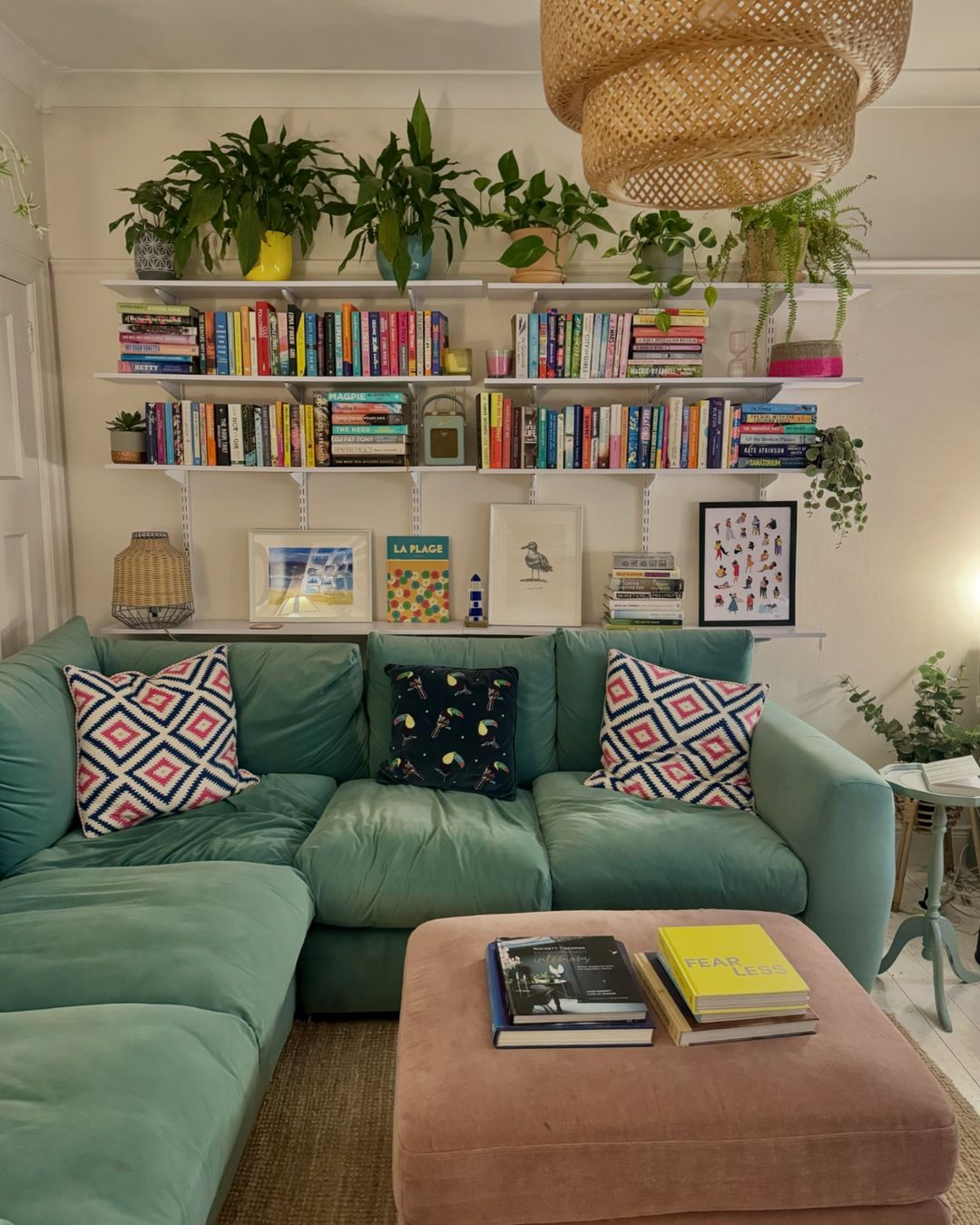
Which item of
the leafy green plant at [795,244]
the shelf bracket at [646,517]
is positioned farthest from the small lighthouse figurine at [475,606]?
the leafy green plant at [795,244]

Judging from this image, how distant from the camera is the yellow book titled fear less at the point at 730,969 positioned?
4.97 ft

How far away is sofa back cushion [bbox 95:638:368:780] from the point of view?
2.75m

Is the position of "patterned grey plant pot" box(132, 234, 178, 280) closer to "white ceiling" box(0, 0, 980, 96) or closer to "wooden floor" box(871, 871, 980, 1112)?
"white ceiling" box(0, 0, 980, 96)

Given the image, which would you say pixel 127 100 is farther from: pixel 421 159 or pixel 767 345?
pixel 767 345

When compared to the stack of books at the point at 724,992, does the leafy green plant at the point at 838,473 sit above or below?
above

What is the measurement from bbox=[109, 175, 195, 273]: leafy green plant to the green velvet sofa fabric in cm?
219

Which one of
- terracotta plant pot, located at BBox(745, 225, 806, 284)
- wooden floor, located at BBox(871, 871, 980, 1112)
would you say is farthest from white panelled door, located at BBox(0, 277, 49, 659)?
wooden floor, located at BBox(871, 871, 980, 1112)

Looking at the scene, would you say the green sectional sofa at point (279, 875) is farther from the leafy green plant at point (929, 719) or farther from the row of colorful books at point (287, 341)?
the row of colorful books at point (287, 341)

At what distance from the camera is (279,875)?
210 centimetres

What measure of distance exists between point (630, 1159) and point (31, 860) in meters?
1.59

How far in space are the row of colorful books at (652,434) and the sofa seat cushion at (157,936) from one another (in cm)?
167

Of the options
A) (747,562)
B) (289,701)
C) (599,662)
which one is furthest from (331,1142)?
(747,562)

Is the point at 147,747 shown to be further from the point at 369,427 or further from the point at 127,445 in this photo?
the point at 369,427

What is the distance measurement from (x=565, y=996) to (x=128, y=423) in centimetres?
247
